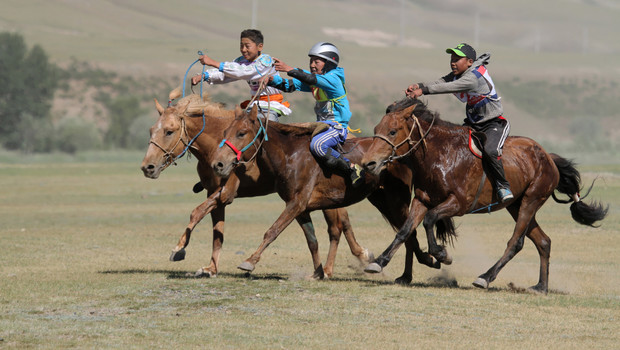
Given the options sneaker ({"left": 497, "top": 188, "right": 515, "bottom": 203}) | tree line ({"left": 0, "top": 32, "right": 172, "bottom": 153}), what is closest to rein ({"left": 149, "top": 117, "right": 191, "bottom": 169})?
sneaker ({"left": 497, "top": 188, "right": 515, "bottom": 203})

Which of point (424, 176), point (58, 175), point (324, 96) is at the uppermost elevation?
point (324, 96)

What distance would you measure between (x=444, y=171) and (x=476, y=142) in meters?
0.65

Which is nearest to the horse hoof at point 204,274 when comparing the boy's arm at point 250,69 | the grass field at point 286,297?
the grass field at point 286,297

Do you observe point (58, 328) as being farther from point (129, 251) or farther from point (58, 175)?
point (58, 175)

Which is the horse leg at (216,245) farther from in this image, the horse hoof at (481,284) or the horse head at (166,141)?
the horse hoof at (481,284)

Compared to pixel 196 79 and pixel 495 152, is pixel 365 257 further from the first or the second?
pixel 196 79

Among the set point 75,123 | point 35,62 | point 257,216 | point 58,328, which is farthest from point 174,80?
point 58,328

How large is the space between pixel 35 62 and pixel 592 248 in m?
78.0

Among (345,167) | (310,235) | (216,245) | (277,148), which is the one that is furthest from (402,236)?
(216,245)

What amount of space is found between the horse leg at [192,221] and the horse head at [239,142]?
0.78 meters

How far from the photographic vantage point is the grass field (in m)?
8.72

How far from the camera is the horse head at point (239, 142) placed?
435 inches

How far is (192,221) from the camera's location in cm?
1181

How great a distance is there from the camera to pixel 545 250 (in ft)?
40.2
